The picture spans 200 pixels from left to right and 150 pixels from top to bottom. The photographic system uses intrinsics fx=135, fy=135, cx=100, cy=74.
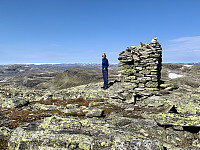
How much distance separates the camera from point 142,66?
19.9 m

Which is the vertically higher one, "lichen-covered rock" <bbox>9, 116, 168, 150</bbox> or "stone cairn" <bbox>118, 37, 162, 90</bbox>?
"stone cairn" <bbox>118, 37, 162, 90</bbox>

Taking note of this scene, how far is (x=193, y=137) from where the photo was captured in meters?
7.70

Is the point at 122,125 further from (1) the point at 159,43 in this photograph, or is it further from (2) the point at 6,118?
(1) the point at 159,43

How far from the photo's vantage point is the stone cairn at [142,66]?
1914 cm

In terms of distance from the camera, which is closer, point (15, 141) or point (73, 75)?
point (15, 141)

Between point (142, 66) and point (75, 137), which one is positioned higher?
point (142, 66)

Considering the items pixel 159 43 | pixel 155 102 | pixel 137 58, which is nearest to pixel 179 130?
pixel 155 102

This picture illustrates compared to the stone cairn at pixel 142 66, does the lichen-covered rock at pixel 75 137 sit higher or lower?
lower

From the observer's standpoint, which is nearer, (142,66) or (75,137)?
(75,137)

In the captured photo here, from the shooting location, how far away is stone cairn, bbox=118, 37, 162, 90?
1914 centimetres

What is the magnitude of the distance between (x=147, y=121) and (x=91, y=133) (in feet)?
13.9

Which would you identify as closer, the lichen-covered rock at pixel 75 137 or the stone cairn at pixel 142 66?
the lichen-covered rock at pixel 75 137

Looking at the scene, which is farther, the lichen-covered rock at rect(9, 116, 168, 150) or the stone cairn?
the stone cairn

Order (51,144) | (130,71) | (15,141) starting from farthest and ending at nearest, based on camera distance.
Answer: (130,71) → (15,141) → (51,144)
